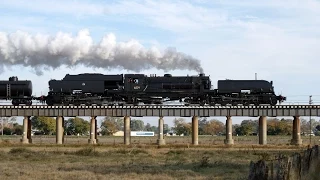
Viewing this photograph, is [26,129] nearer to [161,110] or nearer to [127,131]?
[127,131]

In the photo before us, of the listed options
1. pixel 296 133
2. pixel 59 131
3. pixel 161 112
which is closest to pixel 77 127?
pixel 59 131

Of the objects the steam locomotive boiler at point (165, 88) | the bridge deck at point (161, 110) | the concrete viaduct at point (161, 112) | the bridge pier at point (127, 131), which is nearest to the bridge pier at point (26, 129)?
the concrete viaduct at point (161, 112)

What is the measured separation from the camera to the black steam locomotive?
67.8 meters

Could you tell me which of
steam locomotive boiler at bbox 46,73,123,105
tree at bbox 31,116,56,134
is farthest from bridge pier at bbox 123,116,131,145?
tree at bbox 31,116,56,134

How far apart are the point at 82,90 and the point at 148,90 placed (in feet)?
27.7

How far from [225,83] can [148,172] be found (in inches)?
1611

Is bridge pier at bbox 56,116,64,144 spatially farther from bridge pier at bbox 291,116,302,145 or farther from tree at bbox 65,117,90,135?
tree at bbox 65,117,90,135

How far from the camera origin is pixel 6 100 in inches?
2697

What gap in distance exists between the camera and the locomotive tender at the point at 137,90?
67688 millimetres

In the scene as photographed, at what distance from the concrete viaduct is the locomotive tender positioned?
865 millimetres

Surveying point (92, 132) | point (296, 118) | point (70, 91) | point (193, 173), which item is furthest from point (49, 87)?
point (193, 173)

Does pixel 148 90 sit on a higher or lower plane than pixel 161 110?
higher

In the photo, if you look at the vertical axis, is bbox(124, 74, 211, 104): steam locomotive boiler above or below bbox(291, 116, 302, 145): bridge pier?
above

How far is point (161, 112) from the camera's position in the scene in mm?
68750
